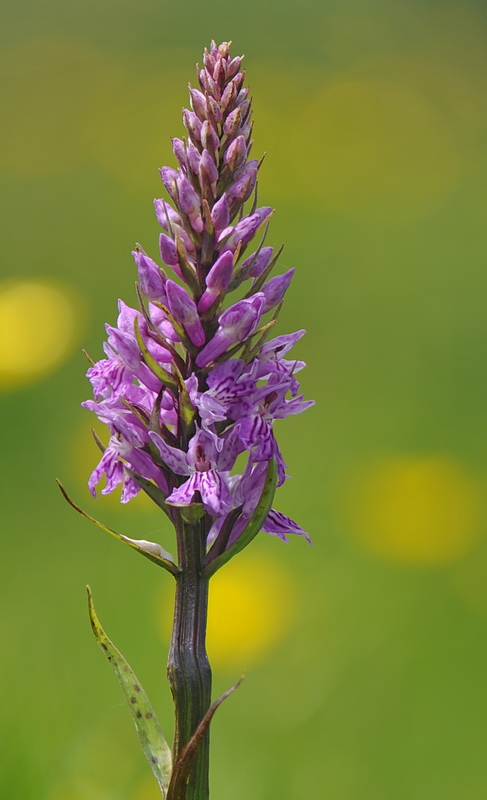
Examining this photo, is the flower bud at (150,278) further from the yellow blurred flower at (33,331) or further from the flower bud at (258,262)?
the yellow blurred flower at (33,331)

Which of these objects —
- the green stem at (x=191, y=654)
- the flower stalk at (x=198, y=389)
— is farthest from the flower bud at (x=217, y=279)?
the green stem at (x=191, y=654)

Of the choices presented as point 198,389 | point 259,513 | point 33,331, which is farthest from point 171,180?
point 33,331

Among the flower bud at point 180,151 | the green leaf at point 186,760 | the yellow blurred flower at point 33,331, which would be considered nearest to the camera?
the green leaf at point 186,760

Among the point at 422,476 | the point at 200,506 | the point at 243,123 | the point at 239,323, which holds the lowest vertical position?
the point at 422,476

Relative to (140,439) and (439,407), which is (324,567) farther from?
(140,439)

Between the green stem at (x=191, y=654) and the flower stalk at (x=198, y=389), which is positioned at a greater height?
the flower stalk at (x=198, y=389)

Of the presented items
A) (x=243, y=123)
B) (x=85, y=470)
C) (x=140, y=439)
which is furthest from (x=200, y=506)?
(x=85, y=470)
